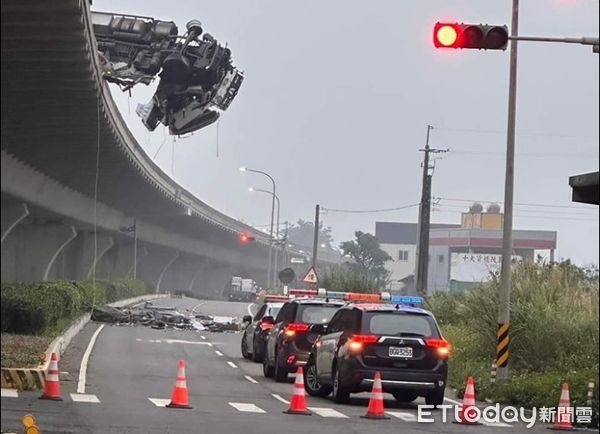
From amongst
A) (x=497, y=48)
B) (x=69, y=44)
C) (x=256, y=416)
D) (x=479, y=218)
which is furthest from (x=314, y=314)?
(x=479, y=218)

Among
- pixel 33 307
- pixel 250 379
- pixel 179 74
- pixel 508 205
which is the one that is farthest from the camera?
pixel 508 205

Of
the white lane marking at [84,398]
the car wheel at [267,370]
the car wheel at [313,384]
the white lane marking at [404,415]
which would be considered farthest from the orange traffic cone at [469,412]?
the car wheel at [267,370]

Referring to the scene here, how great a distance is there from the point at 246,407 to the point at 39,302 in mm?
10334

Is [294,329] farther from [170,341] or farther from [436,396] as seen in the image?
[170,341]

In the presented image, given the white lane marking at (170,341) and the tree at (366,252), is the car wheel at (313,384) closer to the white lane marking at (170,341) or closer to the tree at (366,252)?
the white lane marking at (170,341)

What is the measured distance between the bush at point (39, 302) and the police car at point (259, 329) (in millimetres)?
16644

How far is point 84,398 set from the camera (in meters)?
17.3

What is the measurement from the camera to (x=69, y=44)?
8930 millimetres

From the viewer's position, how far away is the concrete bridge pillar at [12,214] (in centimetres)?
665

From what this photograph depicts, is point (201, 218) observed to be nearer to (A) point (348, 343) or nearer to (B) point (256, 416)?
(A) point (348, 343)

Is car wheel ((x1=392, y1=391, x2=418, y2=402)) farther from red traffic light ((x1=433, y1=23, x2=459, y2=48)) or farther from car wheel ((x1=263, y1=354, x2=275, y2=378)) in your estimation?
red traffic light ((x1=433, y1=23, x2=459, y2=48))

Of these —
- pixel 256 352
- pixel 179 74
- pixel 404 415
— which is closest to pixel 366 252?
pixel 256 352

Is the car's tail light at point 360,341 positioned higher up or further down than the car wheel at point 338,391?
higher up

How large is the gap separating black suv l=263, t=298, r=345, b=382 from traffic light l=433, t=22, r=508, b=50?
9.42 m
